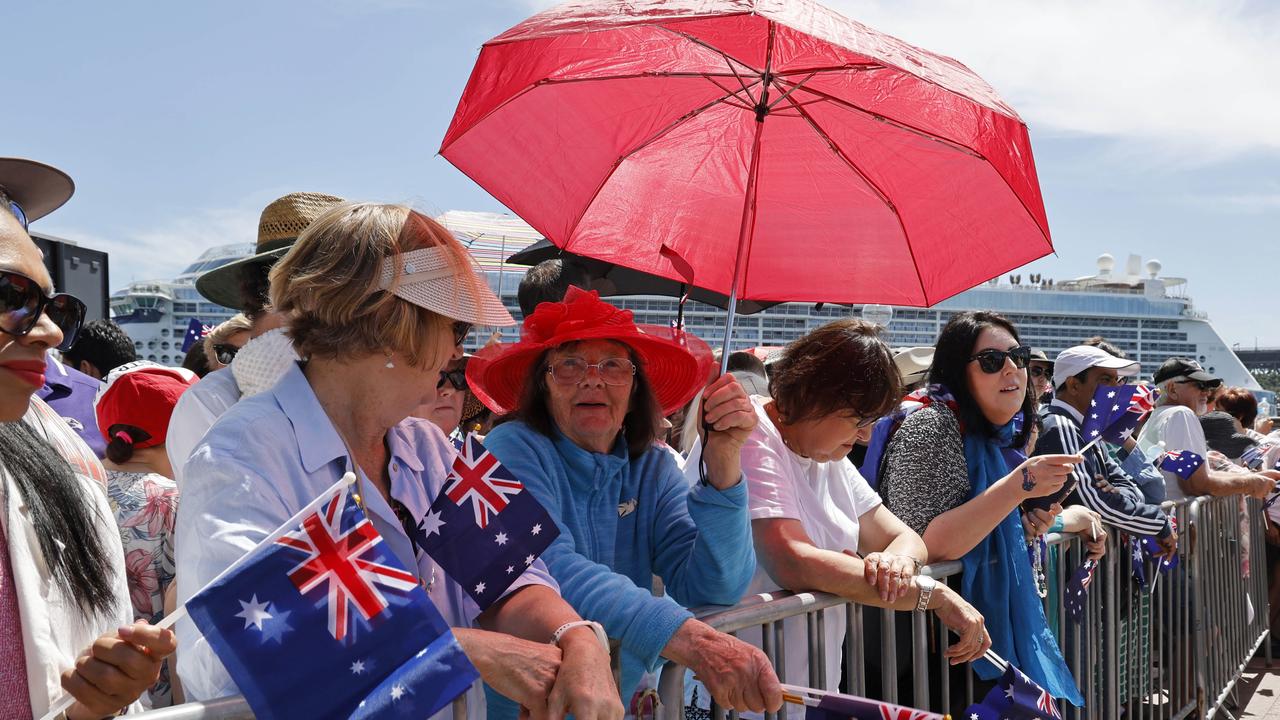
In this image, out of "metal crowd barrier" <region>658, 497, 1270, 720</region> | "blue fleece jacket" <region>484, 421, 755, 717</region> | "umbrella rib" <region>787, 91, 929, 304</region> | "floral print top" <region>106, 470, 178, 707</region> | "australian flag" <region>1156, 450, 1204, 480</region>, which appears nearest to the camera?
"blue fleece jacket" <region>484, 421, 755, 717</region>

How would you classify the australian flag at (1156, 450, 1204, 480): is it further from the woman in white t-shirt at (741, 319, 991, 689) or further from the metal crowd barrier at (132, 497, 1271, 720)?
the woman in white t-shirt at (741, 319, 991, 689)

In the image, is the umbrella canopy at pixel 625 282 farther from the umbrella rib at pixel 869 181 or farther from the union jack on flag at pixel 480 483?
the union jack on flag at pixel 480 483

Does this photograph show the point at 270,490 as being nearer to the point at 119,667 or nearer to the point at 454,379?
the point at 119,667

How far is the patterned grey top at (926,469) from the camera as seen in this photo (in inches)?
130

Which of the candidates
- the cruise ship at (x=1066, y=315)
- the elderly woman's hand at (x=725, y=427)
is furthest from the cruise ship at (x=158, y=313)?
the elderly woman's hand at (x=725, y=427)

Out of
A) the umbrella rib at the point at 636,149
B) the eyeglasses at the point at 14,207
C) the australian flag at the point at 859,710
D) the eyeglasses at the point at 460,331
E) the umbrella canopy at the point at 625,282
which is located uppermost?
the umbrella rib at the point at 636,149

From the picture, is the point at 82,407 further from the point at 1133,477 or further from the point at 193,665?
the point at 1133,477

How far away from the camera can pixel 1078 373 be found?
5.45 meters

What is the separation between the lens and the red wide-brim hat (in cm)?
254

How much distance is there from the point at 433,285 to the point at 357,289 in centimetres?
14

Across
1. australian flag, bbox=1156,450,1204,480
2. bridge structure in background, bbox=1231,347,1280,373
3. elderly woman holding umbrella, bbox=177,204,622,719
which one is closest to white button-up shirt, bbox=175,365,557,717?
elderly woman holding umbrella, bbox=177,204,622,719

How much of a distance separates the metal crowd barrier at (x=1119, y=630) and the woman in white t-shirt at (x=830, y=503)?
0.08m

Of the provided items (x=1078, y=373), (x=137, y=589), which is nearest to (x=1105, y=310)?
(x=1078, y=373)

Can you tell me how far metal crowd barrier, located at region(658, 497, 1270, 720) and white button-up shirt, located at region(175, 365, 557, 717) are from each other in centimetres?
65
